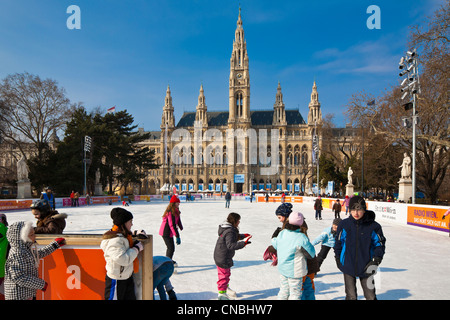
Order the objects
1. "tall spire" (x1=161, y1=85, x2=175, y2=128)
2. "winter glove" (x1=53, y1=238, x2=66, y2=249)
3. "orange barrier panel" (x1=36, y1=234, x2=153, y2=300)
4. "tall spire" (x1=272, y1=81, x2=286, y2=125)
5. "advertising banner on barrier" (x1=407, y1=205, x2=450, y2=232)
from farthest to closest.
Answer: "tall spire" (x1=161, y1=85, x2=175, y2=128)
"tall spire" (x1=272, y1=81, x2=286, y2=125)
"advertising banner on barrier" (x1=407, y1=205, x2=450, y2=232)
"orange barrier panel" (x1=36, y1=234, x2=153, y2=300)
"winter glove" (x1=53, y1=238, x2=66, y2=249)

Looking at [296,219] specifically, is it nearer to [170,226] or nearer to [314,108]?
[170,226]

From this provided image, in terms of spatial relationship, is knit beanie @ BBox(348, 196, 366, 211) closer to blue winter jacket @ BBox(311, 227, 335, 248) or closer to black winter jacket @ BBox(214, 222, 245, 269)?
blue winter jacket @ BBox(311, 227, 335, 248)

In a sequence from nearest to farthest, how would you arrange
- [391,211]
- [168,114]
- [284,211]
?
[284,211] → [391,211] → [168,114]

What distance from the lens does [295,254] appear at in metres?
3.68

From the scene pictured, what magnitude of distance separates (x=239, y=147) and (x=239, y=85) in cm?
1823

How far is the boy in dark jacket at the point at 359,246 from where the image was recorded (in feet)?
12.2

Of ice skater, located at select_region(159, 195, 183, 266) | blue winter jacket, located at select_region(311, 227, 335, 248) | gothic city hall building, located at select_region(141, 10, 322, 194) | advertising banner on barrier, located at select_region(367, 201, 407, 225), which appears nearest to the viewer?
blue winter jacket, located at select_region(311, 227, 335, 248)

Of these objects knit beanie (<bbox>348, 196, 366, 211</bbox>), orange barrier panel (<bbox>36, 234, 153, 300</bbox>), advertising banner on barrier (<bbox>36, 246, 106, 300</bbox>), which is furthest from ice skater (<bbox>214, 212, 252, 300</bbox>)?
advertising banner on barrier (<bbox>36, 246, 106, 300</bbox>)

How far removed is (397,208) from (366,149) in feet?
86.1

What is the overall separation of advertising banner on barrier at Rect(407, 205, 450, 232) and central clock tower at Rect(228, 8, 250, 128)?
2849 inches

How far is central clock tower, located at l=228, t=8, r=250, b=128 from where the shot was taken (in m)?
86.6

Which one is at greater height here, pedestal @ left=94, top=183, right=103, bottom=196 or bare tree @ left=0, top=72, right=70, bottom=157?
bare tree @ left=0, top=72, right=70, bottom=157

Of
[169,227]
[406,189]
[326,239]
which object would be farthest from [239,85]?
[326,239]
